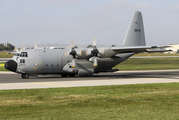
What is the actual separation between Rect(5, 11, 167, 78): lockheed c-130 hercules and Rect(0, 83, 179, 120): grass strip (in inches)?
499

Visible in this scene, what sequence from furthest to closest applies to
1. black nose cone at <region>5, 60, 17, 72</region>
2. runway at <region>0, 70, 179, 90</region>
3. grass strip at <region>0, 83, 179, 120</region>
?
black nose cone at <region>5, 60, 17, 72</region> < runway at <region>0, 70, 179, 90</region> < grass strip at <region>0, 83, 179, 120</region>

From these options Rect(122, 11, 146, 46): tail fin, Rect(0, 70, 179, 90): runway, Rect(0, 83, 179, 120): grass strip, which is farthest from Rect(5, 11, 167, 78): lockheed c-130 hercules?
Rect(0, 83, 179, 120): grass strip

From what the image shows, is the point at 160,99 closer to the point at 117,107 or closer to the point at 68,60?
the point at 117,107

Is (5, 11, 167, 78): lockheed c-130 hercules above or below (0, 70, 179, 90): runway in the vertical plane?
above

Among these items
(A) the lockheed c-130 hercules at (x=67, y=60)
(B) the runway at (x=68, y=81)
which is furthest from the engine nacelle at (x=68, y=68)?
(B) the runway at (x=68, y=81)

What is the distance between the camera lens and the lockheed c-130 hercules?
101 feet

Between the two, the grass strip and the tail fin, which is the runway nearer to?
the grass strip

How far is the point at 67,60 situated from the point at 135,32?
38.5ft

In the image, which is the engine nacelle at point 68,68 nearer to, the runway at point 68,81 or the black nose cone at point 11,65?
the runway at point 68,81

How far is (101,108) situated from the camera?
1333cm

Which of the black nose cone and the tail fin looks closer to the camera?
the black nose cone

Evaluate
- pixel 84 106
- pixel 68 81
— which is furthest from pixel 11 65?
pixel 84 106

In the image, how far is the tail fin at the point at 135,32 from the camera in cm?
3862

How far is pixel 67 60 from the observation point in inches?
1307
